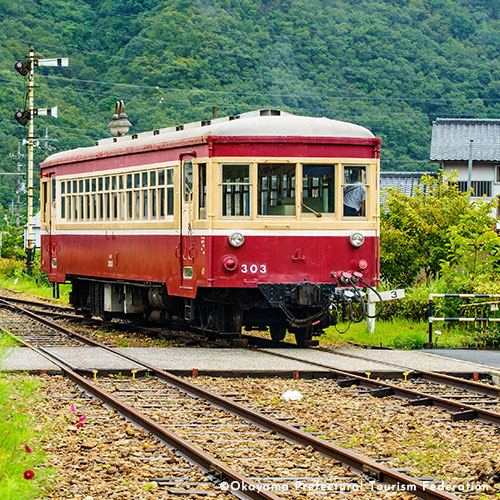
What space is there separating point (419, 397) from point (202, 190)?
576 cm

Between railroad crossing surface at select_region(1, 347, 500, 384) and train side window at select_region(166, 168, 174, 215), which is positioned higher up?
train side window at select_region(166, 168, 174, 215)

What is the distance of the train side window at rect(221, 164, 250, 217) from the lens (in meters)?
15.8

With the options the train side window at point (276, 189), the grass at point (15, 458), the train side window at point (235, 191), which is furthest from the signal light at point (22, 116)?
the grass at point (15, 458)

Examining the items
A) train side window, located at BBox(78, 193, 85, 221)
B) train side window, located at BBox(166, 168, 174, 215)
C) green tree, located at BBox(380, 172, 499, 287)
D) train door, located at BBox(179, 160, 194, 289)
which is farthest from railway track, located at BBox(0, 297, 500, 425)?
green tree, located at BBox(380, 172, 499, 287)

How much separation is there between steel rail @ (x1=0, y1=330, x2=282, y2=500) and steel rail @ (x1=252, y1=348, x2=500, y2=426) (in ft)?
9.40

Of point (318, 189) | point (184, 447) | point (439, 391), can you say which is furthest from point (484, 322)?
point (184, 447)

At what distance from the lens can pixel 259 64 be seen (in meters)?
70.1

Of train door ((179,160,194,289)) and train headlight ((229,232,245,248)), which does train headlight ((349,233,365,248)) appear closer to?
train headlight ((229,232,245,248))

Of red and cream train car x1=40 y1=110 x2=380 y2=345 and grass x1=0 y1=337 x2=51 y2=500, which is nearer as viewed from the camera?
grass x1=0 y1=337 x2=51 y2=500

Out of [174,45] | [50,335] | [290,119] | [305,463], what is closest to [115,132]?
[50,335]

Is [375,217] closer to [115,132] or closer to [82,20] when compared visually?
[115,132]

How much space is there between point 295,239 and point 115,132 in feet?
35.4

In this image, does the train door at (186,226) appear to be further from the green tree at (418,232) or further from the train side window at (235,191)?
the green tree at (418,232)

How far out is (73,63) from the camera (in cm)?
7500
